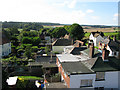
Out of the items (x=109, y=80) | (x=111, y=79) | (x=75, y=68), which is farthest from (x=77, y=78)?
(x=111, y=79)

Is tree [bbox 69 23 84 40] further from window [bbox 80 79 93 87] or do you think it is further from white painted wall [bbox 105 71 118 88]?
window [bbox 80 79 93 87]

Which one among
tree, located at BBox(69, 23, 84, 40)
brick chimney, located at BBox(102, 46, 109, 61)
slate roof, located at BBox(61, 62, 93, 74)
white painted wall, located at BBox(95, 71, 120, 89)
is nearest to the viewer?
slate roof, located at BBox(61, 62, 93, 74)

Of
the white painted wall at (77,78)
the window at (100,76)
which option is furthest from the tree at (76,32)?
the white painted wall at (77,78)

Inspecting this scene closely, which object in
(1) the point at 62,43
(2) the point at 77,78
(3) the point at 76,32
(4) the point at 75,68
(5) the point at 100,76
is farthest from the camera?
(3) the point at 76,32

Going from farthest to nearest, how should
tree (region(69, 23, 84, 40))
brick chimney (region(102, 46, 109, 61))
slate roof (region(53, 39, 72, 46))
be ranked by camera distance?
tree (region(69, 23, 84, 40)) → slate roof (region(53, 39, 72, 46)) → brick chimney (region(102, 46, 109, 61))

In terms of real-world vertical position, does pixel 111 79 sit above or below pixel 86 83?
above

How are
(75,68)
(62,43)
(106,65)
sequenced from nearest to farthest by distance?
(75,68) → (106,65) → (62,43)

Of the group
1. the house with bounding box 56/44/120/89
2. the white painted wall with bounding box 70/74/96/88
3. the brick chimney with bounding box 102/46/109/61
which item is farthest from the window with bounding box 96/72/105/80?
the brick chimney with bounding box 102/46/109/61

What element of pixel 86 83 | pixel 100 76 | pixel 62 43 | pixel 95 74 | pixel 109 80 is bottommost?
pixel 86 83

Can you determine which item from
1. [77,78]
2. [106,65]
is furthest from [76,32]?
[77,78]

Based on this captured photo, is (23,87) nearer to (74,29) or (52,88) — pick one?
(52,88)

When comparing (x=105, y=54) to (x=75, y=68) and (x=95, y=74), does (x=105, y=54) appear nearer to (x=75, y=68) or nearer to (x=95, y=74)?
→ (x=95, y=74)

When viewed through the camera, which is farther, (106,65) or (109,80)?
(106,65)

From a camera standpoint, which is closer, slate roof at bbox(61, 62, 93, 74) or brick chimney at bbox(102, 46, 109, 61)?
slate roof at bbox(61, 62, 93, 74)
